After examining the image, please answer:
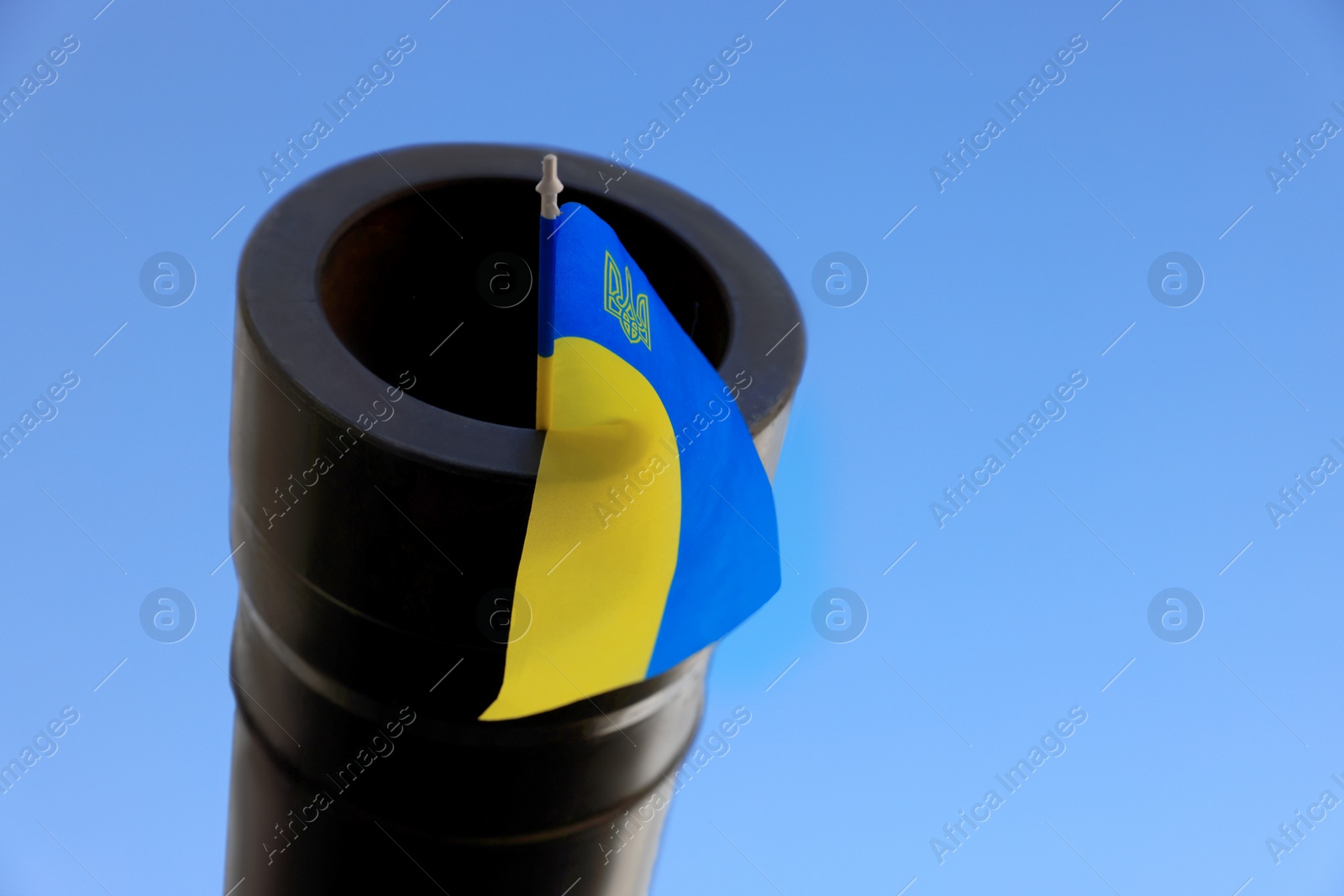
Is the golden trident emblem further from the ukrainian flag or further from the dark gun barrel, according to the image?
the dark gun barrel

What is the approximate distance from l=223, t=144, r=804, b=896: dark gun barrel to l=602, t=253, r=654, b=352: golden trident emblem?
0.50 feet

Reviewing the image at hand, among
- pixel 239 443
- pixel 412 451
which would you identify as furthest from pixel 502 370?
pixel 412 451

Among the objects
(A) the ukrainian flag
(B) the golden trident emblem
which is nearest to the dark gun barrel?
(A) the ukrainian flag

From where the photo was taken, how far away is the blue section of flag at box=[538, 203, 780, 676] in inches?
82.4

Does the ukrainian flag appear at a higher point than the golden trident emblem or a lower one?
lower

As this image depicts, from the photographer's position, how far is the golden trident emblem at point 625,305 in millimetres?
2137

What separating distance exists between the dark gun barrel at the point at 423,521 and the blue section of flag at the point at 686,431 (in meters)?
0.06

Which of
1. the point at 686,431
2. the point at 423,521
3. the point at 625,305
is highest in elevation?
the point at 625,305

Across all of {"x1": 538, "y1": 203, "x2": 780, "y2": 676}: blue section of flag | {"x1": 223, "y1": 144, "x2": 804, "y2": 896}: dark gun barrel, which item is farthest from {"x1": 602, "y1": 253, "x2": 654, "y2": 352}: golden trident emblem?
{"x1": 223, "y1": 144, "x2": 804, "y2": 896}: dark gun barrel

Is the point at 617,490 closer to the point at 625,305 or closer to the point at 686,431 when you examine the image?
the point at 686,431

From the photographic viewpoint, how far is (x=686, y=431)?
216 centimetres

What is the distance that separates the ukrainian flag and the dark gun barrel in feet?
0.15

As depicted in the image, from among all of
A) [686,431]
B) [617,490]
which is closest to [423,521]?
[617,490]

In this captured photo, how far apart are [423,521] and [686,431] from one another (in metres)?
0.41
